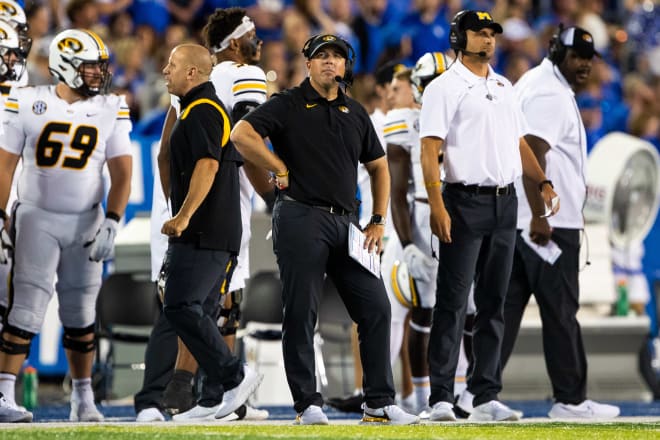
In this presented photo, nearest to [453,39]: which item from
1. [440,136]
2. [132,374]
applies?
[440,136]

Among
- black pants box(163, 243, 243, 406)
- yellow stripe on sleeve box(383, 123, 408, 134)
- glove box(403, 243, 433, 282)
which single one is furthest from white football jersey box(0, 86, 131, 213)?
glove box(403, 243, 433, 282)

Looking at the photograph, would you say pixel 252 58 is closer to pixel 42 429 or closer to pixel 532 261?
pixel 532 261

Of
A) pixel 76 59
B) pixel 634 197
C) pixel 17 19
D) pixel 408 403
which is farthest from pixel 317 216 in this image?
pixel 634 197

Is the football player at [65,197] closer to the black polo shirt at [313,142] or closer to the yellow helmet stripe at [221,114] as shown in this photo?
the yellow helmet stripe at [221,114]

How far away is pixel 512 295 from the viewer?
344 inches

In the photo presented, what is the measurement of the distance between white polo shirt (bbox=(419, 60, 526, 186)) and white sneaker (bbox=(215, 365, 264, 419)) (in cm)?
159

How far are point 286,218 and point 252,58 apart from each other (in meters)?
1.49

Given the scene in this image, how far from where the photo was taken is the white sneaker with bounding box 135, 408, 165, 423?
783 cm

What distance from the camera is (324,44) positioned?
24.0 ft

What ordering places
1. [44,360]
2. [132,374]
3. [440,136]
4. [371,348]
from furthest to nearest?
[44,360], [132,374], [440,136], [371,348]

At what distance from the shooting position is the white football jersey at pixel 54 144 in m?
8.20

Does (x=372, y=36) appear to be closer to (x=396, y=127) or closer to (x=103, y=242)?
(x=396, y=127)

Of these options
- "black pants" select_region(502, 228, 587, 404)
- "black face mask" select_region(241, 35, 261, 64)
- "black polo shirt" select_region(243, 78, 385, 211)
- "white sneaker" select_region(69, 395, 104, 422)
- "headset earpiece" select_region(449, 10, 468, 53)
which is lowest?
"white sneaker" select_region(69, 395, 104, 422)

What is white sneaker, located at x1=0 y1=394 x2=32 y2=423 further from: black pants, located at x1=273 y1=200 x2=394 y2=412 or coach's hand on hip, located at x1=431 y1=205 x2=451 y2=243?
coach's hand on hip, located at x1=431 y1=205 x2=451 y2=243
